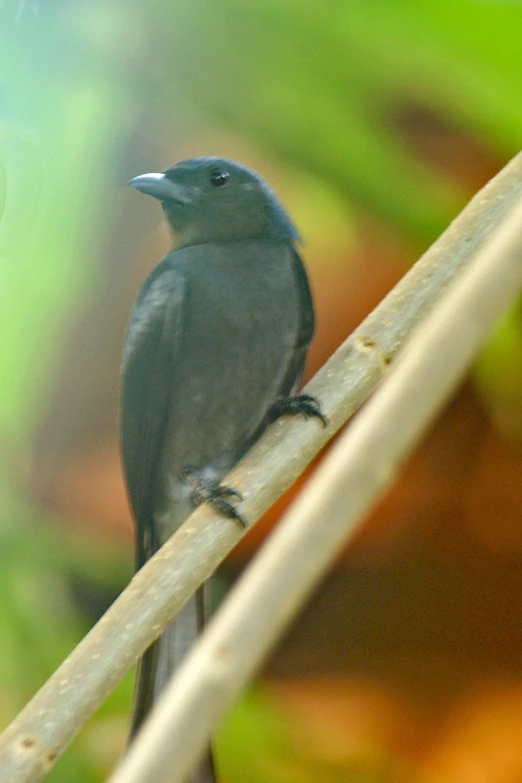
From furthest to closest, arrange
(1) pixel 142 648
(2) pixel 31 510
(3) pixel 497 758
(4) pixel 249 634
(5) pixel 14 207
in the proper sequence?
(5) pixel 14 207, (2) pixel 31 510, (3) pixel 497 758, (1) pixel 142 648, (4) pixel 249 634

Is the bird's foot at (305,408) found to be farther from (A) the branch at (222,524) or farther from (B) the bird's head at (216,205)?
(B) the bird's head at (216,205)

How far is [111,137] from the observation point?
1.26 metres

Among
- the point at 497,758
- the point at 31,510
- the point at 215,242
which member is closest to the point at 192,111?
the point at 215,242

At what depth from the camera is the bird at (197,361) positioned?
111cm

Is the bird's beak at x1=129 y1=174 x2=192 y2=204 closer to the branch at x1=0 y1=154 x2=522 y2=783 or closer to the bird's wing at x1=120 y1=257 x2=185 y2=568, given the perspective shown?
the bird's wing at x1=120 y1=257 x2=185 y2=568

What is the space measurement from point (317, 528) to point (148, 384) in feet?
2.66

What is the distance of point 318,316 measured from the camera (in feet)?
3.89

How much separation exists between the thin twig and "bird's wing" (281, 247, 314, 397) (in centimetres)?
79

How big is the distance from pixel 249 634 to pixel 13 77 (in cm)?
120


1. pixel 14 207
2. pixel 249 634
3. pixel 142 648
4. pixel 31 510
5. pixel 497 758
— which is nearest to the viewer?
pixel 249 634

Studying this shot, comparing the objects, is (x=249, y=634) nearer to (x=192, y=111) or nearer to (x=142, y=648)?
(x=142, y=648)

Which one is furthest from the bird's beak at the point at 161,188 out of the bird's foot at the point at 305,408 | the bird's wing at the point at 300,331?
the bird's foot at the point at 305,408

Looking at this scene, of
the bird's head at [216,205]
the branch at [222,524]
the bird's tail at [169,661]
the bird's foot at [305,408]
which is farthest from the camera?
the bird's head at [216,205]

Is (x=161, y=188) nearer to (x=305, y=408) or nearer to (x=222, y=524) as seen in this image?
(x=305, y=408)
